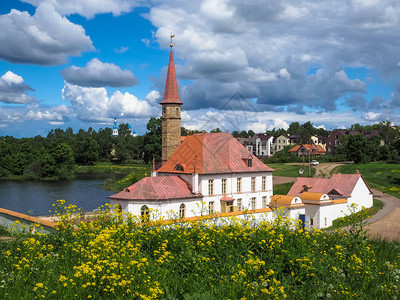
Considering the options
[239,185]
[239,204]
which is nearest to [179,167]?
[239,185]

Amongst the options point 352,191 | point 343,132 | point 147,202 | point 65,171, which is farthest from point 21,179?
point 343,132

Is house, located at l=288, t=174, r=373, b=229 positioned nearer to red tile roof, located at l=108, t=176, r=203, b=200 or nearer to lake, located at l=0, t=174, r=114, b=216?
red tile roof, located at l=108, t=176, r=203, b=200

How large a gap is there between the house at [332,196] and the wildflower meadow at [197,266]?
2075cm

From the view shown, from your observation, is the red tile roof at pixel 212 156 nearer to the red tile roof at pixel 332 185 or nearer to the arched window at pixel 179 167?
the arched window at pixel 179 167

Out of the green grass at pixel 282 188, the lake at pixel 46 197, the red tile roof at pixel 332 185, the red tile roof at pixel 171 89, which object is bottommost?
the lake at pixel 46 197

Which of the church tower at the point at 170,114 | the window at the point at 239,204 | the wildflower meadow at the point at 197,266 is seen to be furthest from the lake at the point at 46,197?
the wildflower meadow at the point at 197,266

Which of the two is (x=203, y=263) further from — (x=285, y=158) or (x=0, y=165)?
(x=0, y=165)

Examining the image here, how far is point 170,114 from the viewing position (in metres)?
39.0

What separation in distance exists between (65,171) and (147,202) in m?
60.2

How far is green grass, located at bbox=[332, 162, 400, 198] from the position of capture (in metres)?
50.9

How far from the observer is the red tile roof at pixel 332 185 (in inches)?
1548

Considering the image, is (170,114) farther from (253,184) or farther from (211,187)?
(253,184)

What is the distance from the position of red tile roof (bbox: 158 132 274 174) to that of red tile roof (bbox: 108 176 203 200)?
2.22 m

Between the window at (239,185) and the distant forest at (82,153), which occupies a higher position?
the distant forest at (82,153)
